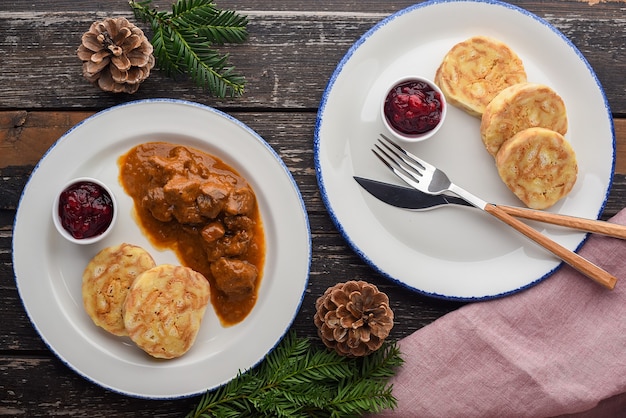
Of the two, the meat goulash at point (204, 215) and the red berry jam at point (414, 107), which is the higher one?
the red berry jam at point (414, 107)

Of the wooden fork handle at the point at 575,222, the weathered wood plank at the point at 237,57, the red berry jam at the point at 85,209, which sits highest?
the weathered wood plank at the point at 237,57

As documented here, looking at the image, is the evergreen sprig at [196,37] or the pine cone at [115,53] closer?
the pine cone at [115,53]

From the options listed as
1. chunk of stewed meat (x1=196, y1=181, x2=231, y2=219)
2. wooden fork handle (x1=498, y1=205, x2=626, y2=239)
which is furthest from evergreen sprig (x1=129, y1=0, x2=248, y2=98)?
wooden fork handle (x1=498, y1=205, x2=626, y2=239)

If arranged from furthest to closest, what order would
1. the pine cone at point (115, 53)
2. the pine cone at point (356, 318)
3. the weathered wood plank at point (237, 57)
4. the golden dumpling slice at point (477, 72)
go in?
the weathered wood plank at point (237, 57) → the golden dumpling slice at point (477, 72) → the pine cone at point (115, 53) → the pine cone at point (356, 318)

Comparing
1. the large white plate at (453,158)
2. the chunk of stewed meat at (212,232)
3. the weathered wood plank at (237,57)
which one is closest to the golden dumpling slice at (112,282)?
the chunk of stewed meat at (212,232)

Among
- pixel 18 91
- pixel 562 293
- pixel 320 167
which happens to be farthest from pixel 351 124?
pixel 18 91

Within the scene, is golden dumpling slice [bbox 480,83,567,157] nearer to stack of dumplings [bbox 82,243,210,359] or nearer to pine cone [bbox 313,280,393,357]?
pine cone [bbox 313,280,393,357]

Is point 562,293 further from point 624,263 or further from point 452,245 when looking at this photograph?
point 452,245

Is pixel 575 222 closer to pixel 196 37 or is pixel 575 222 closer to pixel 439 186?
pixel 439 186

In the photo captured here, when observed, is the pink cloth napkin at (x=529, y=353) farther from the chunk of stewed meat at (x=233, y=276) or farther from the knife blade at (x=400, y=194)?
the chunk of stewed meat at (x=233, y=276)
